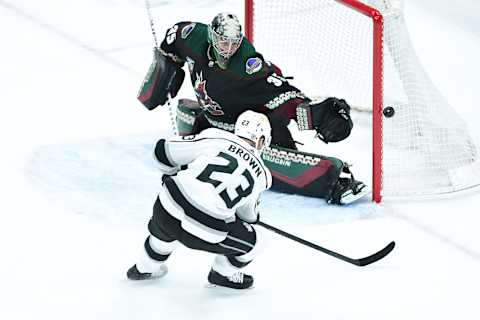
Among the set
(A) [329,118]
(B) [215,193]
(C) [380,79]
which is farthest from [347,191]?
(B) [215,193]

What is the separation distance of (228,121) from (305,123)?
32 cm

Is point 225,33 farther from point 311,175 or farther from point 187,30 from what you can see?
point 311,175

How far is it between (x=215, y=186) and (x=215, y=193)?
0.07 feet

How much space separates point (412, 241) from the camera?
4.07 meters

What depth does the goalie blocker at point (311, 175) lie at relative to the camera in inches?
169

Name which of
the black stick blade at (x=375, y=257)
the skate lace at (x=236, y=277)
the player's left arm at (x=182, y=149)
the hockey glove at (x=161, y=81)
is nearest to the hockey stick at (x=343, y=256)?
the black stick blade at (x=375, y=257)

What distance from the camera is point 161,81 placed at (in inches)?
171

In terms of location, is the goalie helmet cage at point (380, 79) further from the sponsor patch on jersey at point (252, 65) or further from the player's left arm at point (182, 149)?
the player's left arm at point (182, 149)

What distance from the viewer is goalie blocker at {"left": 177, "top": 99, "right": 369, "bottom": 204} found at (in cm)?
429

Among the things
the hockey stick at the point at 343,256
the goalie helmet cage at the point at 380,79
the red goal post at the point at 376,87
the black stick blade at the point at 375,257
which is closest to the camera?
the hockey stick at the point at 343,256

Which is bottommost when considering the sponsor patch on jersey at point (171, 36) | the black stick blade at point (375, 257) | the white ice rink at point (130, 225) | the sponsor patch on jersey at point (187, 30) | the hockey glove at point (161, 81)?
the white ice rink at point (130, 225)

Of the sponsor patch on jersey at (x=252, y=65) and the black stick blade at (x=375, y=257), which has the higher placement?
the sponsor patch on jersey at (x=252, y=65)

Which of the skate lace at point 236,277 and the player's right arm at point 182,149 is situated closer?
the player's right arm at point 182,149

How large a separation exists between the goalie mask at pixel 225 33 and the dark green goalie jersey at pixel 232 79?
0.16 m
